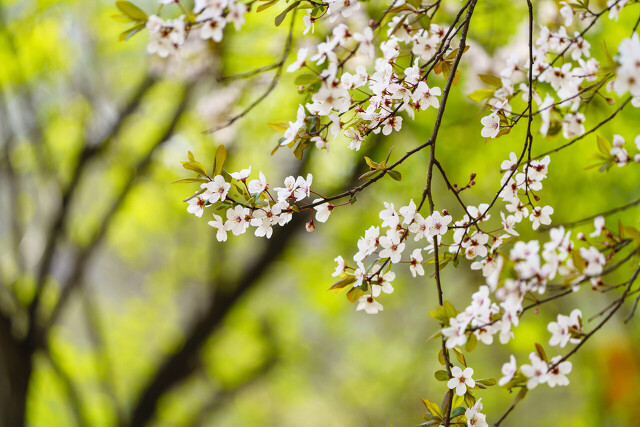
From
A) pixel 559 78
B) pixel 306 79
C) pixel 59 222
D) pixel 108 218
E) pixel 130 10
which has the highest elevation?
pixel 559 78

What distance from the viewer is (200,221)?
457cm

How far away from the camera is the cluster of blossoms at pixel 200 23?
3.16 feet

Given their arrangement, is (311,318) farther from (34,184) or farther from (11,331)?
(11,331)

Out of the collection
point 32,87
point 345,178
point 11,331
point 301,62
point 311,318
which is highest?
point 311,318

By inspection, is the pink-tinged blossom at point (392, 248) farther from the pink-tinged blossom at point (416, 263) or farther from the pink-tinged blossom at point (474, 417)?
the pink-tinged blossom at point (474, 417)

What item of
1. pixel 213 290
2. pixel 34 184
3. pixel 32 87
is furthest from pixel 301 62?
pixel 34 184

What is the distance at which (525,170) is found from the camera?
0.98 m

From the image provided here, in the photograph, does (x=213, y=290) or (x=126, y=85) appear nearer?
(x=213, y=290)

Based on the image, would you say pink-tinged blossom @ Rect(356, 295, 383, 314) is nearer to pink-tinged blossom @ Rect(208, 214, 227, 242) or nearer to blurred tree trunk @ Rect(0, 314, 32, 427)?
pink-tinged blossom @ Rect(208, 214, 227, 242)

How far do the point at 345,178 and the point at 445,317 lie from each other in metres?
1.94

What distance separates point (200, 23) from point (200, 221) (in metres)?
3.68

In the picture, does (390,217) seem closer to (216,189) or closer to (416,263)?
(416,263)

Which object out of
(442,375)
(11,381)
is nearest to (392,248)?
(442,375)

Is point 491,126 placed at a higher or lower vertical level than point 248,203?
higher
